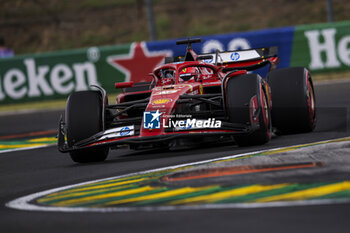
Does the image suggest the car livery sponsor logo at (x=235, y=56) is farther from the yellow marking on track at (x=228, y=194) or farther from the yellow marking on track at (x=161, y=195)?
the yellow marking on track at (x=228, y=194)

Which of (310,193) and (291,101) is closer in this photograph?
(310,193)

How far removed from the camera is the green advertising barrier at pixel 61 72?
22.0m

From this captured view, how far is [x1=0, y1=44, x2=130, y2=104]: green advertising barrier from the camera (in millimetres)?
21953

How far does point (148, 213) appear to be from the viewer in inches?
217

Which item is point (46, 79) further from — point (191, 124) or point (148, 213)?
point (148, 213)

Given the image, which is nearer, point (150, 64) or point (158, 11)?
point (150, 64)

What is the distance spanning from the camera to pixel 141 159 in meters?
9.38

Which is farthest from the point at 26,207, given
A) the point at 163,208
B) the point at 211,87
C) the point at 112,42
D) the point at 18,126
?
the point at 112,42

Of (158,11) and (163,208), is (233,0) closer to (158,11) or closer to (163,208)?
(158,11)

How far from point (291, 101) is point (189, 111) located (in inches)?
74.7

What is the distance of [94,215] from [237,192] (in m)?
1.16

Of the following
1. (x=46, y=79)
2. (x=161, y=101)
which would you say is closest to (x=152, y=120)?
(x=161, y=101)

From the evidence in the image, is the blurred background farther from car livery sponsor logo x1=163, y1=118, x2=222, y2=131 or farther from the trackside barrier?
car livery sponsor logo x1=163, y1=118, x2=222, y2=131

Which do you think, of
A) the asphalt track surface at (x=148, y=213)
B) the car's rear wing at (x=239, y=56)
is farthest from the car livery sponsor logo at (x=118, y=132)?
the car's rear wing at (x=239, y=56)
